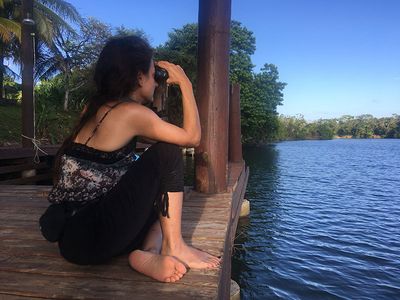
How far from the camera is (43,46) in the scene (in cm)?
2327

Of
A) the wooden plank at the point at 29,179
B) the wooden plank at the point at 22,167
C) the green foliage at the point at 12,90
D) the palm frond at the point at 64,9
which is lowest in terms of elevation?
the wooden plank at the point at 29,179

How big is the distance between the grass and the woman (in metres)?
11.2

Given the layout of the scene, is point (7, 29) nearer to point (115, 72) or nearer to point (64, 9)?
point (64, 9)

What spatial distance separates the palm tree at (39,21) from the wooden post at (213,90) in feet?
50.8

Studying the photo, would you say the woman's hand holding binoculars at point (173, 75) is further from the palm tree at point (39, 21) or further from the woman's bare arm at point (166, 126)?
the palm tree at point (39, 21)

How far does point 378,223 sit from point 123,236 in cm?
877

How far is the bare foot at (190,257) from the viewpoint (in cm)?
210

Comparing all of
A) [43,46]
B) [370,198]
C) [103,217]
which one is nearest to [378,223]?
[370,198]

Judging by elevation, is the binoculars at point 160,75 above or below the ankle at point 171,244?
above

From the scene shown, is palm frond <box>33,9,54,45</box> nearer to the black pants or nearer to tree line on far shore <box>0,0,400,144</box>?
Result: tree line on far shore <box>0,0,400,144</box>

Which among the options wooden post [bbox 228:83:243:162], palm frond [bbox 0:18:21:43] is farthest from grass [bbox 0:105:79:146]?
wooden post [bbox 228:83:243:162]

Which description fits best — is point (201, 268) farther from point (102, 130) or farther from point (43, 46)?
point (43, 46)

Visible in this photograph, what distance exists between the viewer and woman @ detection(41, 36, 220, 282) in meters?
1.88

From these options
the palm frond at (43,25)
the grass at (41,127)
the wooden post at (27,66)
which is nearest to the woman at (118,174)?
the wooden post at (27,66)
